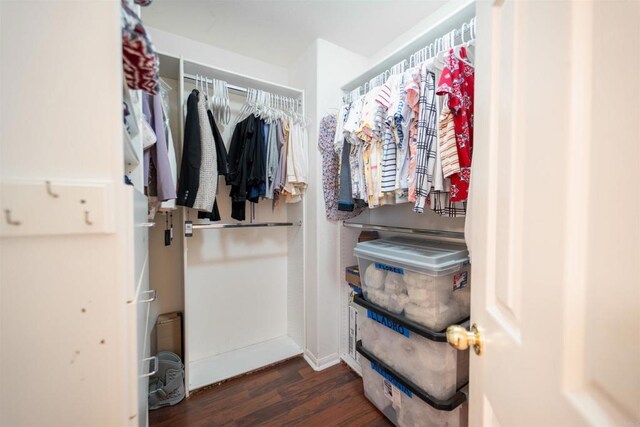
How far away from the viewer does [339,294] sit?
1882 millimetres

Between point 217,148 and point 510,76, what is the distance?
151cm

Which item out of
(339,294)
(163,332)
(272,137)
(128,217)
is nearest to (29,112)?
(128,217)

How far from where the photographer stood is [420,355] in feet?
3.73

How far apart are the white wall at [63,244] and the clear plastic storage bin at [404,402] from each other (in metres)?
1.12

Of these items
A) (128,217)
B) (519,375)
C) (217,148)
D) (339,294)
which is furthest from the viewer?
(339,294)

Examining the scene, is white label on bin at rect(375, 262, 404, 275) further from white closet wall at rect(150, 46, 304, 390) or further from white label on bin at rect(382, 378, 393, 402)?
white closet wall at rect(150, 46, 304, 390)

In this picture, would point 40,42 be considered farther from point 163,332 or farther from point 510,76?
point 163,332

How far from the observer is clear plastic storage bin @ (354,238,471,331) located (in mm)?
1088

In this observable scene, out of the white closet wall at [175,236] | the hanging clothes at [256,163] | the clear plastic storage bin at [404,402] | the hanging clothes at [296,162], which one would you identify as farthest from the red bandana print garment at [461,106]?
the white closet wall at [175,236]

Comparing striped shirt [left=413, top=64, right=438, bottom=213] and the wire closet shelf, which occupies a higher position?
the wire closet shelf

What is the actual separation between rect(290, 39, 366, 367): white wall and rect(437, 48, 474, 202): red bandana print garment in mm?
955

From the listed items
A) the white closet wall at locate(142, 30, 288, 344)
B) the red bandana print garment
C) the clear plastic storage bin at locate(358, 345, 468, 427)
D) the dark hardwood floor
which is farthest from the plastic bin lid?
the white closet wall at locate(142, 30, 288, 344)

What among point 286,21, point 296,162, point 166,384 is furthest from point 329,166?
point 166,384

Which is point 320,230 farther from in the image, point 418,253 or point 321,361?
point 321,361
